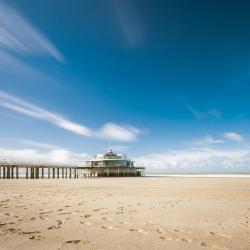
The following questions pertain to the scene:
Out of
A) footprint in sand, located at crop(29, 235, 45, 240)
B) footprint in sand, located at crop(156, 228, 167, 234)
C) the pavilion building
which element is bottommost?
footprint in sand, located at crop(156, 228, 167, 234)

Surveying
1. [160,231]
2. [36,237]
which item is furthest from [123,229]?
[36,237]

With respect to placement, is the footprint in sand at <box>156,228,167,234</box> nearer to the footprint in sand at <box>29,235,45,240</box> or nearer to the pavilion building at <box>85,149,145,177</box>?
the footprint in sand at <box>29,235,45,240</box>

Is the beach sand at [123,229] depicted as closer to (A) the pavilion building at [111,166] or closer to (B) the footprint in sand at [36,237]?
(B) the footprint in sand at [36,237]

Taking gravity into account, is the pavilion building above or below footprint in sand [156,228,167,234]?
above

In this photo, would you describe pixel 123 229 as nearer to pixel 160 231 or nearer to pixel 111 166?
pixel 160 231

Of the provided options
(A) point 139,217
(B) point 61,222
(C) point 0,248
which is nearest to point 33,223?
(B) point 61,222

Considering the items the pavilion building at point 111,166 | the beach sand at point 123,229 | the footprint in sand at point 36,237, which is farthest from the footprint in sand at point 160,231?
the pavilion building at point 111,166

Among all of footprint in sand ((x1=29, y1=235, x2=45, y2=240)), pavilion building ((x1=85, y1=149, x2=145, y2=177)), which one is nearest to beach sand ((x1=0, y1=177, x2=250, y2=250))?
footprint in sand ((x1=29, y1=235, x2=45, y2=240))

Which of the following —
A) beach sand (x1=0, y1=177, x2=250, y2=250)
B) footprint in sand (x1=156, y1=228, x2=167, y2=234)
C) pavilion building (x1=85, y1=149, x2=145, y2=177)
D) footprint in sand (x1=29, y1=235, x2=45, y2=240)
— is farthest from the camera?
pavilion building (x1=85, y1=149, x2=145, y2=177)

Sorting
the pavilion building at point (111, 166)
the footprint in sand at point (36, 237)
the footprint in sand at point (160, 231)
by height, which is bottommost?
the footprint in sand at point (160, 231)

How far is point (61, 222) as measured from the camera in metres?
7.54

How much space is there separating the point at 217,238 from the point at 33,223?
194 inches

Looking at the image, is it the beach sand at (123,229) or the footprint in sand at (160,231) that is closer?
the beach sand at (123,229)

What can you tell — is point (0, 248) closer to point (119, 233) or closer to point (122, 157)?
point (119, 233)
